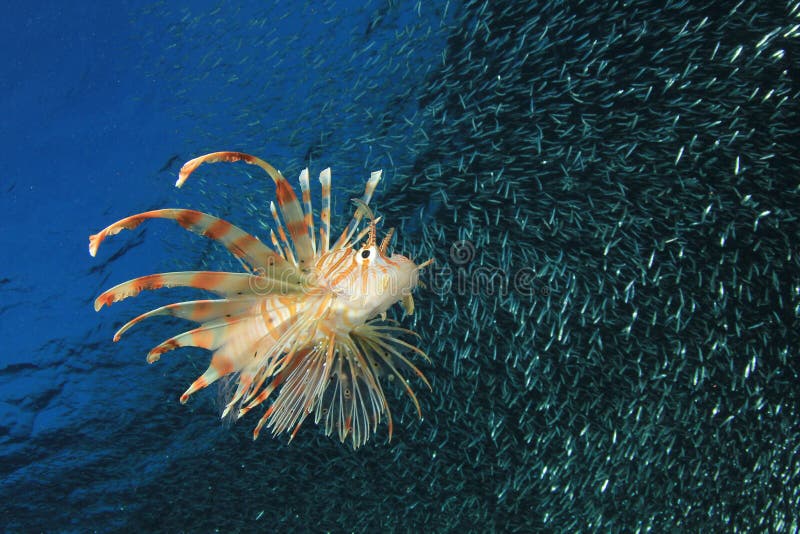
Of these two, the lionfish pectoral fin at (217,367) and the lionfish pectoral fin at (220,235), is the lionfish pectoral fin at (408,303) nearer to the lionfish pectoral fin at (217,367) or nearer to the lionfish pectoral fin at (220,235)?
the lionfish pectoral fin at (220,235)

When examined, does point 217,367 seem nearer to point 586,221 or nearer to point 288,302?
point 288,302

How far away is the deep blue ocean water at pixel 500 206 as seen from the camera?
5395mm

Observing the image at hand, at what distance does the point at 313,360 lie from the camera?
3.36 meters

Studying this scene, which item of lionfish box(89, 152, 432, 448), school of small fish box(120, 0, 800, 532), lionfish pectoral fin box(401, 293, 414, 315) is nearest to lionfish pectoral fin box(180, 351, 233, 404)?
lionfish box(89, 152, 432, 448)

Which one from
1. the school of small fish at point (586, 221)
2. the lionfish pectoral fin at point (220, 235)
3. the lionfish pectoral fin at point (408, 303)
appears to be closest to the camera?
the lionfish pectoral fin at point (220, 235)

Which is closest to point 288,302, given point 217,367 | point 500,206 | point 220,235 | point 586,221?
point 217,367

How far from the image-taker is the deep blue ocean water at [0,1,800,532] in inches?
212

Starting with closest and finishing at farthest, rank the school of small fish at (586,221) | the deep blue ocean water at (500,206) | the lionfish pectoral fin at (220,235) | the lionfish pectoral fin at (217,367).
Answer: the lionfish pectoral fin at (220,235) < the lionfish pectoral fin at (217,367) < the school of small fish at (586,221) < the deep blue ocean water at (500,206)

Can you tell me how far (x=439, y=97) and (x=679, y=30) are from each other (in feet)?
9.86

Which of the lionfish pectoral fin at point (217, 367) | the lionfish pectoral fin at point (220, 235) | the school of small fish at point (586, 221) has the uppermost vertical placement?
the lionfish pectoral fin at point (220, 235)

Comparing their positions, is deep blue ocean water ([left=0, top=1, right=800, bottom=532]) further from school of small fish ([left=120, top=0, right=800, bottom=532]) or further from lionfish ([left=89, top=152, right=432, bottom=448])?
lionfish ([left=89, top=152, right=432, bottom=448])

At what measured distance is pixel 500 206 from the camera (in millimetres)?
6367

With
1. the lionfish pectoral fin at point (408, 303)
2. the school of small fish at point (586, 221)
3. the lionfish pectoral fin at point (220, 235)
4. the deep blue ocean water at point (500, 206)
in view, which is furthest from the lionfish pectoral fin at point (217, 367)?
the deep blue ocean water at point (500, 206)

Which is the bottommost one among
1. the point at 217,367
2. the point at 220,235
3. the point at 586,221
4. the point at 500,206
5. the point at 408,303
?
the point at 586,221
